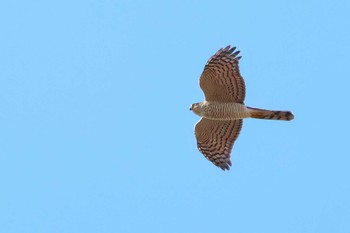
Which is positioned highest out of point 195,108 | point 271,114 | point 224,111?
point 195,108

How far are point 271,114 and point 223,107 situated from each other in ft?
4.33

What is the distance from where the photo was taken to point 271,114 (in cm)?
2630

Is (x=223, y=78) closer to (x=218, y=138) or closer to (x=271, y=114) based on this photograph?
(x=271, y=114)

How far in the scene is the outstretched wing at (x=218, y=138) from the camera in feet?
89.8

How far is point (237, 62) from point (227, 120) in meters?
1.91

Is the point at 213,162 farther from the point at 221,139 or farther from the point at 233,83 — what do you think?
the point at 233,83

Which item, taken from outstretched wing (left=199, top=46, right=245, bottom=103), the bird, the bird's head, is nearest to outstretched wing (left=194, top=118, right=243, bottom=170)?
the bird

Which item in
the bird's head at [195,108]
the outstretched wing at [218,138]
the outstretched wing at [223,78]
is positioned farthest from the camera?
the outstretched wing at [218,138]

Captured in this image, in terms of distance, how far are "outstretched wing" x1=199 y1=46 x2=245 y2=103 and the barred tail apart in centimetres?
47

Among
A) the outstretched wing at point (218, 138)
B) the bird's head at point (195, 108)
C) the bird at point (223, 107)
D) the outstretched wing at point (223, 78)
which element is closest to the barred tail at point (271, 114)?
the bird at point (223, 107)

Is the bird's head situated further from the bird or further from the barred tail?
the barred tail

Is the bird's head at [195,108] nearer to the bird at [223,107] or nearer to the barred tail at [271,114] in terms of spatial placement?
the bird at [223,107]

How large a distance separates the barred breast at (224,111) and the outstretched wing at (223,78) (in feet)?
0.55

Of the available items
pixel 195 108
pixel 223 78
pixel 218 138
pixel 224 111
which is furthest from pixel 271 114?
pixel 195 108
